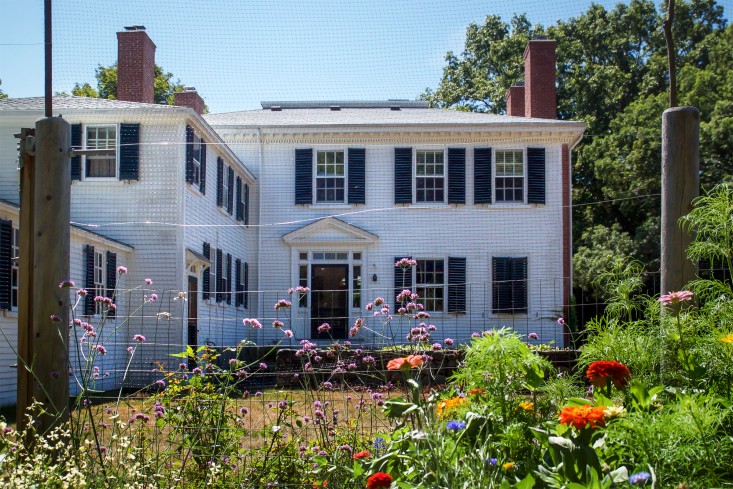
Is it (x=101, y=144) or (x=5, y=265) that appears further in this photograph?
(x=101, y=144)

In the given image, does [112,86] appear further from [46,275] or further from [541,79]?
[46,275]

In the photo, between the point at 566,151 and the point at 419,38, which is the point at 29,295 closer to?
the point at 419,38

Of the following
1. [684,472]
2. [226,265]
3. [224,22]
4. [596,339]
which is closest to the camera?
[684,472]

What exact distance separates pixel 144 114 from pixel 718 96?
60.3 ft

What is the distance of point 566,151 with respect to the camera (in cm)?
1934

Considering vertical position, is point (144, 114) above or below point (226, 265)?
above

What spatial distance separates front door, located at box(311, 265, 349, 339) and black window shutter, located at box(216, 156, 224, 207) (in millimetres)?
2991

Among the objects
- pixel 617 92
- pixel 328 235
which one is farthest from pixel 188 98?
pixel 617 92

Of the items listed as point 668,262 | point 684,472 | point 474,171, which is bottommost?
point 684,472

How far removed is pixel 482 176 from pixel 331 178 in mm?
3490

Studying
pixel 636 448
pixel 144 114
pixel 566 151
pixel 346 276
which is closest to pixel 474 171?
pixel 566 151

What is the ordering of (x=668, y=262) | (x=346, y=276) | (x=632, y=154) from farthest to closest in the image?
(x=632, y=154) < (x=346, y=276) < (x=668, y=262)

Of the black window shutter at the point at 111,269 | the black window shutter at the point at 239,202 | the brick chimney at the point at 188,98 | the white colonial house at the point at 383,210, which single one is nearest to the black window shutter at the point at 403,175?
the white colonial house at the point at 383,210

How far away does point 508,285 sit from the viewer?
61.1 ft
